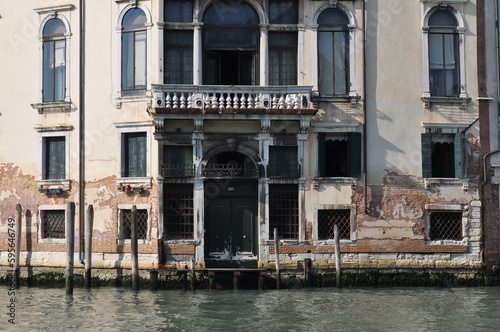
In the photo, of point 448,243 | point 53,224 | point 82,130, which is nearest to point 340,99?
point 448,243

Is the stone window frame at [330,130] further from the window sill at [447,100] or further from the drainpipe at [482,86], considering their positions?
the drainpipe at [482,86]

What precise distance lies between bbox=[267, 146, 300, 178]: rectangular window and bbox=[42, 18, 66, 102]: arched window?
527 centimetres

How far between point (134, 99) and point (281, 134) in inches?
137

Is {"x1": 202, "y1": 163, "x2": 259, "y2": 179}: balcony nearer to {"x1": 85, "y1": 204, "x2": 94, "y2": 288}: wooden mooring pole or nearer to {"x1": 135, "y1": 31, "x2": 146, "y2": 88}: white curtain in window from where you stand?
{"x1": 135, "y1": 31, "x2": 146, "y2": 88}: white curtain in window

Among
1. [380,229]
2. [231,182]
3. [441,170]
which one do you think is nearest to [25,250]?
[231,182]

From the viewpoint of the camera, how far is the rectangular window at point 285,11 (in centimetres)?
2228

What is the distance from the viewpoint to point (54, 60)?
2331cm

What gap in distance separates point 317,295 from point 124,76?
22.3ft

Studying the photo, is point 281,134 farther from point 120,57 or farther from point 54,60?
point 54,60

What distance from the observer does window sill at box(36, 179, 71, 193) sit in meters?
22.9

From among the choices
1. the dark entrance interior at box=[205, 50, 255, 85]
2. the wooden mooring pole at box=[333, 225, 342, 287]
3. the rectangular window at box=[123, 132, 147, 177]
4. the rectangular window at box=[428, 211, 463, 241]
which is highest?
the dark entrance interior at box=[205, 50, 255, 85]

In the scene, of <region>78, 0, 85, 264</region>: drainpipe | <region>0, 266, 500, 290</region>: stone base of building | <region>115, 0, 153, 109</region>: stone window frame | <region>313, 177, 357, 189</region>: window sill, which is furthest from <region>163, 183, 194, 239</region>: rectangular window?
<region>313, 177, 357, 189</region>: window sill

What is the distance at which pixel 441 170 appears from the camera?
23.0 meters

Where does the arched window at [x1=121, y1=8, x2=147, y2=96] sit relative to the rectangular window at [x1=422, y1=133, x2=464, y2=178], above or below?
above
